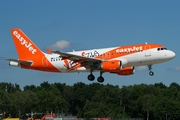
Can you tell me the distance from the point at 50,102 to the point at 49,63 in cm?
10669

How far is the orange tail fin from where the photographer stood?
7838 cm

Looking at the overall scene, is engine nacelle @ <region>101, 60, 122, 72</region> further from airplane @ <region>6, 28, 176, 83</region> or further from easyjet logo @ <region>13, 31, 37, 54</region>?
easyjet logo @ <region>13, 31, 37, 54</region>

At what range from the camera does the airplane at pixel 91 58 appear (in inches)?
2731

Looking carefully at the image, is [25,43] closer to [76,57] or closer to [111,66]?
[76,57]

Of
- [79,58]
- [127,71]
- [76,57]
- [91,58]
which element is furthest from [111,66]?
[127,71]

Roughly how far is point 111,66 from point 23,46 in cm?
1718

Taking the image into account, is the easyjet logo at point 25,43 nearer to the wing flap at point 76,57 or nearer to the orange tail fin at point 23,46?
the orange tail fin at point 23,46

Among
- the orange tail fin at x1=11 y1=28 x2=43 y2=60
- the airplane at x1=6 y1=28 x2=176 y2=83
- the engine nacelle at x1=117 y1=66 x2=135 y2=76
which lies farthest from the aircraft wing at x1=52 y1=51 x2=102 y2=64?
the orange tail fin at x1=11 y1=28 x2=43 y2=60

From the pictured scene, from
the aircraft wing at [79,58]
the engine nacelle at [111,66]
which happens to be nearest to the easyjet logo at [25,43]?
the aircraft wing at [79,58]

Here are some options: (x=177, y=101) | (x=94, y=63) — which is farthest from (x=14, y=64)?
(x=177, y=101)

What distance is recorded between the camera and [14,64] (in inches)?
3009

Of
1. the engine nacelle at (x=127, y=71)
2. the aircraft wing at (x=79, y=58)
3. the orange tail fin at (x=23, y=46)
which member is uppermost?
the orange tail fin at (x=23, y=46)

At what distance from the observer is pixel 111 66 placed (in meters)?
70.5

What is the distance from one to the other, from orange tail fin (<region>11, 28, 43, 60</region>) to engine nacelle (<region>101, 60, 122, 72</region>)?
39.0 feet
